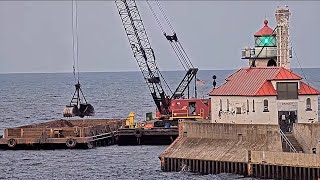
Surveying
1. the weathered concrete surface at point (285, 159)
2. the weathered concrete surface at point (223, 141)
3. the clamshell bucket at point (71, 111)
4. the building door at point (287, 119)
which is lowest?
the weathered concrete surface at point (285, 159)

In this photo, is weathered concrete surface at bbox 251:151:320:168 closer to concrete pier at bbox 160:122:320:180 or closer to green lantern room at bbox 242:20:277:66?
concrete pier at bbox 160:122:320:180

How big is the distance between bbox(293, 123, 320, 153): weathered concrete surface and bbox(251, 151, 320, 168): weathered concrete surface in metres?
2.97

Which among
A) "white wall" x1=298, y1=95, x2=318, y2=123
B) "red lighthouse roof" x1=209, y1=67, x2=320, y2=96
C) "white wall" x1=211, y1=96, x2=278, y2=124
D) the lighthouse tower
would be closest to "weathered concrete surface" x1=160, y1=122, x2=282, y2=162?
"white wall" x1=211, y1=96, x2=278, y2=124

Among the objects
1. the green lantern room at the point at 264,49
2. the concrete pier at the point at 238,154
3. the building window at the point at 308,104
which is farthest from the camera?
the green lantern room at the point at 264,49

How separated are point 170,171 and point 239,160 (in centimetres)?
588

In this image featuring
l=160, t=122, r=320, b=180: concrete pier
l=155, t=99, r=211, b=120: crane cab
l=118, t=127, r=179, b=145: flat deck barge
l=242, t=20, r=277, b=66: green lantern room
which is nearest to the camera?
l=160, t=122, r=320, b=180: concrete pier

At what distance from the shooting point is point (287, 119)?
6494 cm

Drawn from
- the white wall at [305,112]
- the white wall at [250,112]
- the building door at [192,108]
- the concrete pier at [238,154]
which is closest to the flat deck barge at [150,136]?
the building door at [192,108]

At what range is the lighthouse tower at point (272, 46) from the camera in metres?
67.1

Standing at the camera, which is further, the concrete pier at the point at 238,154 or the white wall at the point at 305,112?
the white wall at the point at 305,112

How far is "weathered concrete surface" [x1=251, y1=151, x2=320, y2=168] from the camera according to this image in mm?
55281

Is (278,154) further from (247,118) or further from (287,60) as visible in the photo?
(287,60)

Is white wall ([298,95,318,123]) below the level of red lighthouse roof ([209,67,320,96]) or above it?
below

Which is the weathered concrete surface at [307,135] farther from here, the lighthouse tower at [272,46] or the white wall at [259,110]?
the lighthouse tower at [272,46]
